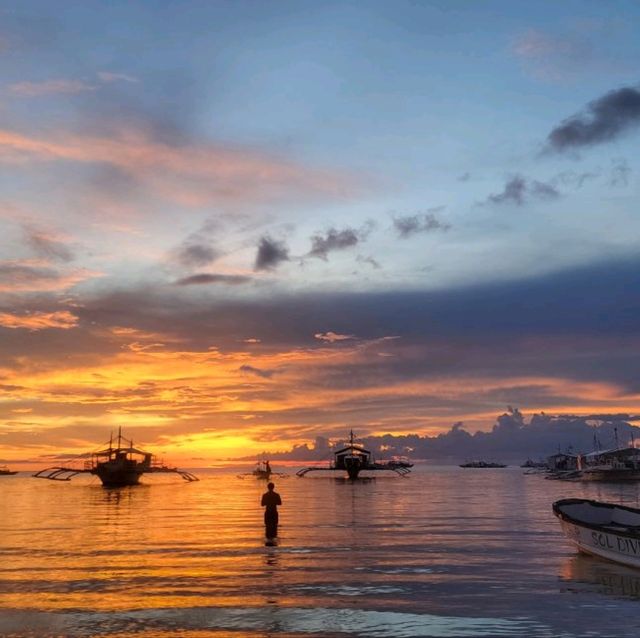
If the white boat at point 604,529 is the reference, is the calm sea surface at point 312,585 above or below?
below

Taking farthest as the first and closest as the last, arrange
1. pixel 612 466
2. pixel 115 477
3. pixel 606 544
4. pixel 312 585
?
pixel 612 466 → pixel 115 477 → pixel 606 544 → pixel 312 585

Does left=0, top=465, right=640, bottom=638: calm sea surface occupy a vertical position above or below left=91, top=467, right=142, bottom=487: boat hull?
below

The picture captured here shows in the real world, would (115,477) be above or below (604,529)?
above

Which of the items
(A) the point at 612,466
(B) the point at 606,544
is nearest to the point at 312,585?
(B) the point at 606,544

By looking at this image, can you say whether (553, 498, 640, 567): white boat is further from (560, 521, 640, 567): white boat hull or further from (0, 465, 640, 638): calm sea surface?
(0, 465, 640, 638): calm sea surface

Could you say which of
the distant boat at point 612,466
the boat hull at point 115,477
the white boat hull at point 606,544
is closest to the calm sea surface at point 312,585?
the white boat hull at point 606,544

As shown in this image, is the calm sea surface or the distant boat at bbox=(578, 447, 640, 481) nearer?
the calm sea surface

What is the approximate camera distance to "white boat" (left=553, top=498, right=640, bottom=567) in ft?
69.9

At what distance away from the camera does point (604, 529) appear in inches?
887

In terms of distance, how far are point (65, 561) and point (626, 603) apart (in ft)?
60.9

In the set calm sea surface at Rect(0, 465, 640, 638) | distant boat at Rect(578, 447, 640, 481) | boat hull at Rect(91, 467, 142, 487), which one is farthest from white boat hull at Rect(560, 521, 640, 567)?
distant boat at Rect(578, 447, 640, 481)

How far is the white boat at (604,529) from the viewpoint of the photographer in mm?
21312

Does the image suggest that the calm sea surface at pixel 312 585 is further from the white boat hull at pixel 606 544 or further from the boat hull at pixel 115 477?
the boat hull at pixel 115 477

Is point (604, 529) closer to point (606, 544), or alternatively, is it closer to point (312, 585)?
point (606, 544)
